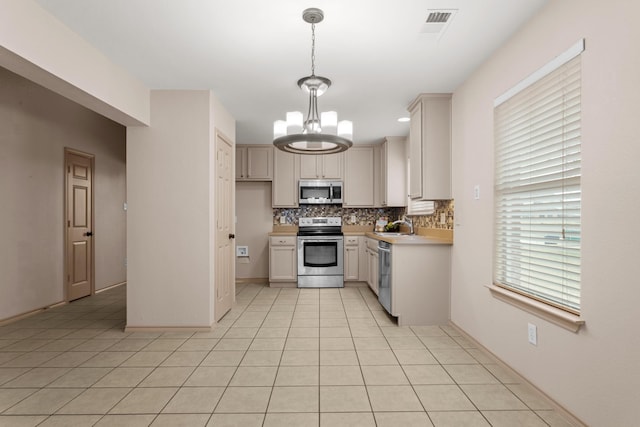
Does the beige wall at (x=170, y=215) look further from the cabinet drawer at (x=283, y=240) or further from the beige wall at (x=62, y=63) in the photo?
the cabinet drawer at (x=283, y=240)

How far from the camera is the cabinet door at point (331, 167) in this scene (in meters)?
5.83

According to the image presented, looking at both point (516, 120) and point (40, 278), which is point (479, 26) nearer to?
point (516, 120)

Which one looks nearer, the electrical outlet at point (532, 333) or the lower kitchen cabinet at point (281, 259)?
the electrical outlet at point (532, 333)

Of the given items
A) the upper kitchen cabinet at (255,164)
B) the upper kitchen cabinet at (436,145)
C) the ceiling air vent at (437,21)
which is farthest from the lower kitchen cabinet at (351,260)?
the ceiling air vent at (437,21)

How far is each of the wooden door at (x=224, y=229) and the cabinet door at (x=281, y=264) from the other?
1.32 metres

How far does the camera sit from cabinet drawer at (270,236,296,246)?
5578 mm

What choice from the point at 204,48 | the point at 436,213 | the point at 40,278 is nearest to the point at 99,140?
the point at 40,278

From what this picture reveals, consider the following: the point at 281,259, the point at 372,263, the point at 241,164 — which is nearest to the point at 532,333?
the point at 372,263

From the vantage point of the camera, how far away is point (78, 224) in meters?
4.64

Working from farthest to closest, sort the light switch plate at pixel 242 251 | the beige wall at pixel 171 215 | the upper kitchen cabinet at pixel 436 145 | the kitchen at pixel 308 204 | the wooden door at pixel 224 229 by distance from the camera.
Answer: the light switch plate at pixel 242 251
the kitchen at pixel 308 204
the wooden door at pixel 224 229
the upper kitchen cabinet at pixel 436 145
the beige wall at pixel 171 215

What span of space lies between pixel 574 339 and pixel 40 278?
16.6 ft

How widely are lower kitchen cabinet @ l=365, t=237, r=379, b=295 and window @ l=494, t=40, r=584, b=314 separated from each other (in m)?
2.08

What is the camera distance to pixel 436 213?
13.9 feet

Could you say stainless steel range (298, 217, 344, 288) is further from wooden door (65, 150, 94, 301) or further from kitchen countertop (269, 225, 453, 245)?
wooden door (65, 150, 94, 301)
